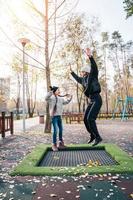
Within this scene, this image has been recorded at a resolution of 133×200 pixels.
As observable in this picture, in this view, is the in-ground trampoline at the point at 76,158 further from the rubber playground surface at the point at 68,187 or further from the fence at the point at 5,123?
the fence at the point at 5,123

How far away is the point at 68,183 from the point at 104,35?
43.6 metres

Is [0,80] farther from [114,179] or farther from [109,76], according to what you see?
[114,179]

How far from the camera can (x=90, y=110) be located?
805cm

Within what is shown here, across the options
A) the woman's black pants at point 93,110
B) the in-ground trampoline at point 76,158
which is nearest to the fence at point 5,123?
the in-ground trampoline at point 76,158

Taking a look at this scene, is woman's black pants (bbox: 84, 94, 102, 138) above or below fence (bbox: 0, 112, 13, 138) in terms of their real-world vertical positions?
above

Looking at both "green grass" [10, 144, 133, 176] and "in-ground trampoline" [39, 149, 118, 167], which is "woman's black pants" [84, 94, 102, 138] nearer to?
"in-ground trampoline" [39, 149, 118, 167]

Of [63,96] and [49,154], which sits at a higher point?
[63,96]

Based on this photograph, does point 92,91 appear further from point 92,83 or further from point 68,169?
point 68,169

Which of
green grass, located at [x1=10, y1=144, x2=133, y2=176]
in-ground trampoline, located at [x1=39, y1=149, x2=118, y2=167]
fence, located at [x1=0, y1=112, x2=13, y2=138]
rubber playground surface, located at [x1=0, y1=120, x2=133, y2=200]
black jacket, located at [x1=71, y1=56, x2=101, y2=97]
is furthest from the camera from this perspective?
fence, located at [x1=0, y1=112, x2=13, y2=138]

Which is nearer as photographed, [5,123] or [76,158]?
[76,158]

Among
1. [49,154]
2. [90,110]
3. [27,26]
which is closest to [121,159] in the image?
[90,110]

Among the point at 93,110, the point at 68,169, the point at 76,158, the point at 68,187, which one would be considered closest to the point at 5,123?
the point at 76,158

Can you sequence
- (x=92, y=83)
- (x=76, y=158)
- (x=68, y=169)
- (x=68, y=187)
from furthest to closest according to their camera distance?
1. (x=76, y=158)
2. (x=92, y=83)
3. (x=68, y=169)
4. (x=68, y=187)

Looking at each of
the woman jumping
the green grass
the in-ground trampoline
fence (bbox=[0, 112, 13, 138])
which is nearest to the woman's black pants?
the woman jumping
